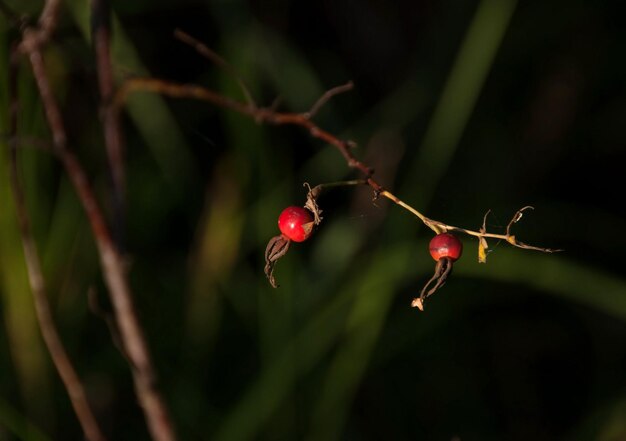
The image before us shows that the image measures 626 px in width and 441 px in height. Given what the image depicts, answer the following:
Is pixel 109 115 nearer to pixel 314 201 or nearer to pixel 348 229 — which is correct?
pixel 314 201

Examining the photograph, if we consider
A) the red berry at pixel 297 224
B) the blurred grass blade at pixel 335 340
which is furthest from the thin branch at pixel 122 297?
the blurred grass blade at pixel 335 340

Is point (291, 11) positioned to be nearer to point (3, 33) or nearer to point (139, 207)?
point (139, 207)

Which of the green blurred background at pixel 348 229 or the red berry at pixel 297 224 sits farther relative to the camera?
the green blurred background at pixel 348 229

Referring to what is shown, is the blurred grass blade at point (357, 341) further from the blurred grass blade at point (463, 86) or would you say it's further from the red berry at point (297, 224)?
the red berry at point (297, 224)

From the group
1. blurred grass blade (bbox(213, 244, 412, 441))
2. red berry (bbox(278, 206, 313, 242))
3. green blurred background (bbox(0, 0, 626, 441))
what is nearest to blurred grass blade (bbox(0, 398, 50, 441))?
green blurred background (bbox(0, 0, 626, 441))

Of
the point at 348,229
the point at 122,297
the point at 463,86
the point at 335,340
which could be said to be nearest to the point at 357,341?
the point at 335,340

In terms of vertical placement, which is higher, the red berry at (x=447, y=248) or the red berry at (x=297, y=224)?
the red berry at (x=447, y=248)

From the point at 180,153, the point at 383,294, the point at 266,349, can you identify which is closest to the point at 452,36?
the point at 180,153

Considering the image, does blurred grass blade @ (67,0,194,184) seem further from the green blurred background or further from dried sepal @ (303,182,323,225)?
dried sepal @ (303,182,323,225)
